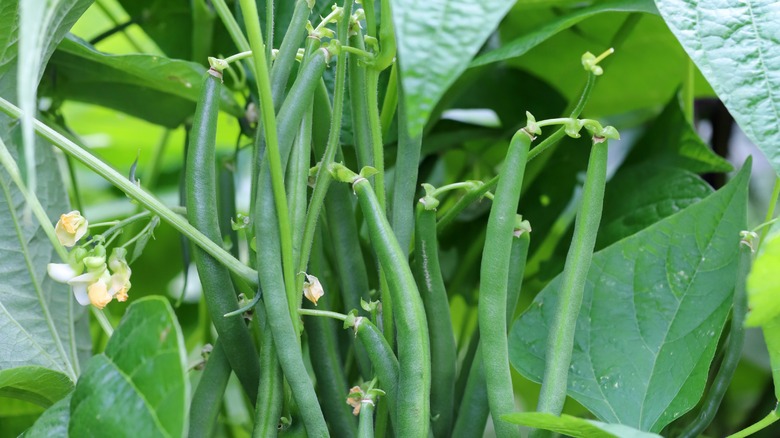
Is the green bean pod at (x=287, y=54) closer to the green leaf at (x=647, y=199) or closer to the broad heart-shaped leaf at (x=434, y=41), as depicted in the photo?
the broad heart-shaped leaf at (x=434, y=41)

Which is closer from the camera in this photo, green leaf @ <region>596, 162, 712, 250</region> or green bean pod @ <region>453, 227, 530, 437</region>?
green bean pod @ <region>453, 227, 530, 437</region>

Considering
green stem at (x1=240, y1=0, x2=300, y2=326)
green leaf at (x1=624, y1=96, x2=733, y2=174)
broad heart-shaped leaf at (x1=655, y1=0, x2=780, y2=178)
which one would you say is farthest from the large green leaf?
green stem at (x1=240, y1=0, x2=300, y2=326)

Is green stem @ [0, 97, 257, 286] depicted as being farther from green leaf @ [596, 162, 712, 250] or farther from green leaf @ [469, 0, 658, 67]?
green leaf @ [596, 162, 712, 250]

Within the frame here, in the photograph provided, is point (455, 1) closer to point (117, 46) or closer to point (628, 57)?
point (628, 57)

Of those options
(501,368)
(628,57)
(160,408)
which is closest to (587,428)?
(501,368)

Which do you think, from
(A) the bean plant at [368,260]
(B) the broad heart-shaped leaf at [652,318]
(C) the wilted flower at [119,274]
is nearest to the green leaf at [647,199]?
(A) the bean plant at [368,260]

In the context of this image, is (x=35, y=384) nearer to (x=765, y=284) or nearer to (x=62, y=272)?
(x=62, y=272)
